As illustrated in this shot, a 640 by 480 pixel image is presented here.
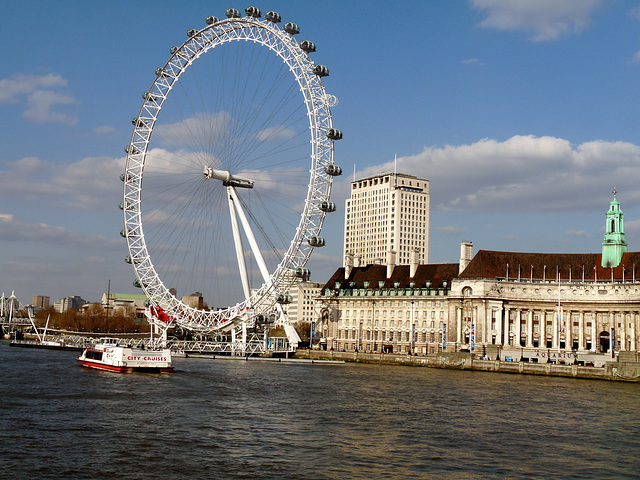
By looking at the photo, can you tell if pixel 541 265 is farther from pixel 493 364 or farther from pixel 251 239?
pixel 251 239

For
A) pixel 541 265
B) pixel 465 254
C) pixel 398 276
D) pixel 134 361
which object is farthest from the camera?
pixel 398 276

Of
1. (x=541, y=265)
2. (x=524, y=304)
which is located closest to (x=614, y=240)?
(x=541, y=265)

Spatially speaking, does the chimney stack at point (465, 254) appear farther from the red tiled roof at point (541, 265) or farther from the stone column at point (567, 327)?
the stone column at point (567, 327)

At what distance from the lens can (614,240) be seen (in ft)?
388

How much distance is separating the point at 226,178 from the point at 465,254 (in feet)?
145

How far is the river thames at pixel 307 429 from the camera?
108 feet

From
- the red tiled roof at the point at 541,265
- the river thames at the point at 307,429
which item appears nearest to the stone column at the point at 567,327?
the red tiled roof at the point at 541,265

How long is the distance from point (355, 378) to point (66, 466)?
49458mm

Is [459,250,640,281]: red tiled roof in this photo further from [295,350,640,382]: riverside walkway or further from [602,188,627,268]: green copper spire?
[295,350,640,382]: riverside walkway

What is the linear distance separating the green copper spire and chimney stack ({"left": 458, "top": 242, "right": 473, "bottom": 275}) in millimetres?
20056

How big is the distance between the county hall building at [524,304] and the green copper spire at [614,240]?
5.6 inches

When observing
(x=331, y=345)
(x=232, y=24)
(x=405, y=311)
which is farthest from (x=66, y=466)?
(x=331, y=345)

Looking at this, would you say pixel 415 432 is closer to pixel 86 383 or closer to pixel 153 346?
pixel 86 383

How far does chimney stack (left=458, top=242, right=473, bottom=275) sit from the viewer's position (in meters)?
123
